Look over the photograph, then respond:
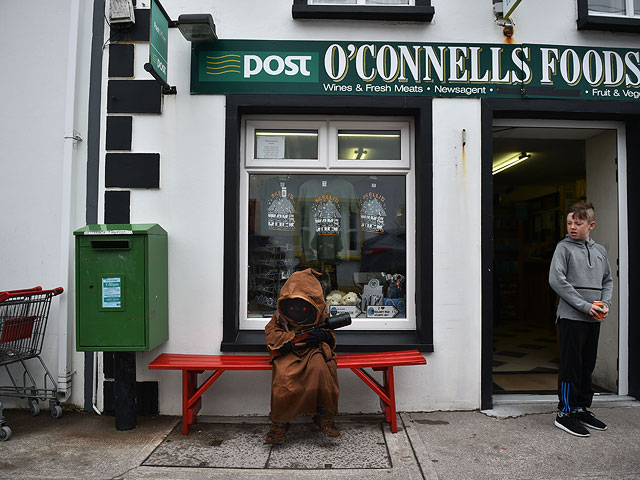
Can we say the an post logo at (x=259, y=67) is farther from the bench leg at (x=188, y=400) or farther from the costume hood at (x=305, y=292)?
the bench leg at (x=188, y=400)

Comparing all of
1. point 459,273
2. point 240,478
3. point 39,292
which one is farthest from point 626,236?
point 39,292

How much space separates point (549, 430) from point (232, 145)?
4086mm

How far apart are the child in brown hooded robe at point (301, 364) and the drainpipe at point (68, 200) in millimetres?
2280

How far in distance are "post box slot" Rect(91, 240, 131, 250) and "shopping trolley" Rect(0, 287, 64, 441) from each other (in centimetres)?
86

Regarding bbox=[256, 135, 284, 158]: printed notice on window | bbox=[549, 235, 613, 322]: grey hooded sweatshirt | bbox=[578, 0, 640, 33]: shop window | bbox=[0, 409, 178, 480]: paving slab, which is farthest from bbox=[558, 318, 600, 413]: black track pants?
bbox=[0, 409, 178, 480]: paving slab

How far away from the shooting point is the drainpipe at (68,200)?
15.7 feet

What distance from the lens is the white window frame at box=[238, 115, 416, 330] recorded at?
5.04 meters

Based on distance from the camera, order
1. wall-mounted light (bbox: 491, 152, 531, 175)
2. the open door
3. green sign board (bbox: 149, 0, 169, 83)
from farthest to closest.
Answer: wall-mounted light (bbox: 491, 152, 531, 175), the open door, green sign board (bbox: 149, 0, 169, 83)

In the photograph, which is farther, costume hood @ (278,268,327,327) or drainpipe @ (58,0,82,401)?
drainpipe @ (58,0,82,401)

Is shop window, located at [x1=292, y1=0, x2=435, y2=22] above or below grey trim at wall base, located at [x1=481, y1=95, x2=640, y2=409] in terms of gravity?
above

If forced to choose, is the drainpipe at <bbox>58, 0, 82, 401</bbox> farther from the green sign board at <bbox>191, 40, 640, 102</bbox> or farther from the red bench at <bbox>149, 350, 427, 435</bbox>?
the green sign board at <bbox>191, 40, 640, 102</bbox>

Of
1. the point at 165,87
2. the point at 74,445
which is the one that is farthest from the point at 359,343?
the point at 165,87

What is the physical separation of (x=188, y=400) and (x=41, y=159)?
2.96m

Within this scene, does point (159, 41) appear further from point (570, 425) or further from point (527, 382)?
point (527, 382)
